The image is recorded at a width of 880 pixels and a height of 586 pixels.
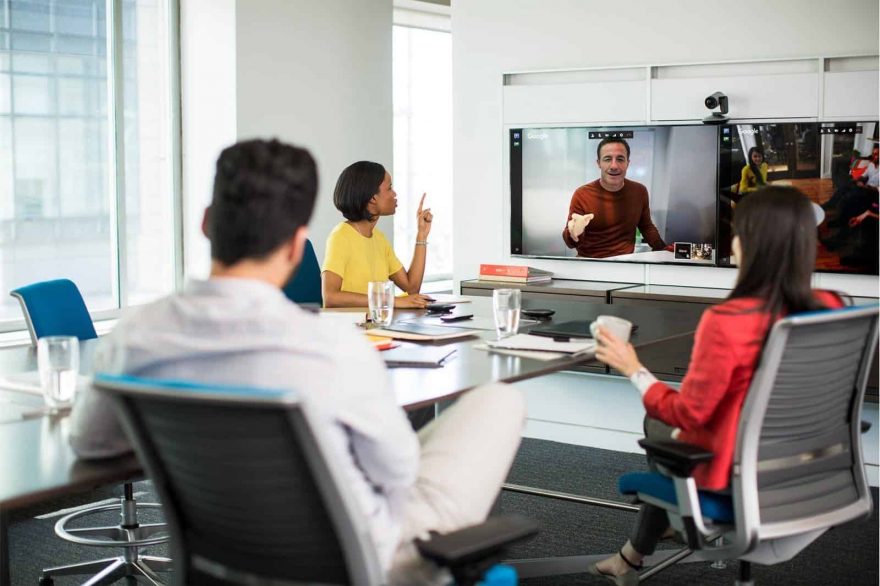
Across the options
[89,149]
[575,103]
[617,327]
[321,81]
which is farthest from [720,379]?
[321,81]

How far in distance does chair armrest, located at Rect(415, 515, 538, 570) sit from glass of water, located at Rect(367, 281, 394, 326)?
1468mm

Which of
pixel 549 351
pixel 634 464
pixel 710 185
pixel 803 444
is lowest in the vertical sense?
pixel 634 464

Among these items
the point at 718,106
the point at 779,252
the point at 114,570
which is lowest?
the point at 114,570

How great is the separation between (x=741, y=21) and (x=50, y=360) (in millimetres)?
3692

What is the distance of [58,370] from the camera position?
2189 millimetres

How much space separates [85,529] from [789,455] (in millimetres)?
2256

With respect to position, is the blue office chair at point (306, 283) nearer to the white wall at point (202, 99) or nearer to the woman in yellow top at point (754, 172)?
the white wall at point (202, 99)

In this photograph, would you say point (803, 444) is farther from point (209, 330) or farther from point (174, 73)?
point (174, 73)

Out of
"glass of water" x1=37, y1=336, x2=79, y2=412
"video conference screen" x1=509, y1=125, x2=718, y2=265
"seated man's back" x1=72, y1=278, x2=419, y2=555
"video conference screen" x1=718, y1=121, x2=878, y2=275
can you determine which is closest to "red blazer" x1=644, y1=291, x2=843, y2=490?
"seated man's back" x1=72, y1=278, x2=419, y2=555

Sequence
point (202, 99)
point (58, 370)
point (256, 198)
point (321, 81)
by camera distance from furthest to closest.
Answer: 1. point (321, 81)
2. point (202, 99)
3. point (58, 370)
4. point (256, 198)

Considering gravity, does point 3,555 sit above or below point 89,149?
below

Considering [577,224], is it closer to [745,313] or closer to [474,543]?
[745,313]

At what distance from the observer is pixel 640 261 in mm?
5207


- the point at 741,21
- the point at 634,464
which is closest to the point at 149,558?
the point at 634,464
